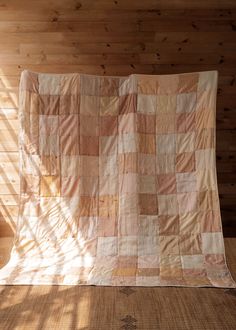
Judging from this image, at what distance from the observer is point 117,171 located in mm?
2828

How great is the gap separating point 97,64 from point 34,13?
649 mm

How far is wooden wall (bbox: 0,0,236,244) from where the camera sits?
10.5ft

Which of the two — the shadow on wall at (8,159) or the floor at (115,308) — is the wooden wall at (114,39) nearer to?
the shadow on wall at (8,159)

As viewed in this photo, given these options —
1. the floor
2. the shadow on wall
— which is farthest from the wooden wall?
the floor

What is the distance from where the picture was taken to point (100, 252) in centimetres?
265

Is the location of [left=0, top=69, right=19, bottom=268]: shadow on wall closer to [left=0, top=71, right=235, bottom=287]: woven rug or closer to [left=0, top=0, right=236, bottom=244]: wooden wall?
[left=0, top=0, right=236, bottom=244]: wooden wall

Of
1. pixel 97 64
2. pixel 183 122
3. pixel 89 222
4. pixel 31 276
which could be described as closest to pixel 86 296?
pixel 31 276

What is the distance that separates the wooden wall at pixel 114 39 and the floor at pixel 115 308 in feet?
5.11

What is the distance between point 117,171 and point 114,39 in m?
1.15

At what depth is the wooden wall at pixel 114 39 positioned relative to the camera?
321 centimetres

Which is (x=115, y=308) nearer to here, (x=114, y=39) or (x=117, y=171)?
(x=117, y=171)

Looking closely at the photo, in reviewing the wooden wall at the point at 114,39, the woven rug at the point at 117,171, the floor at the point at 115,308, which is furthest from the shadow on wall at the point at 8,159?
the floor at the point at 115,308

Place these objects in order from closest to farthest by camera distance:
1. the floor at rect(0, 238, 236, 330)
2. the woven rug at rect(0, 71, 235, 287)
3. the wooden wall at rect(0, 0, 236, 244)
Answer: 1. the floor at rect(0, 238, 236, 330)
2. the woven rug at rect(0, 71, 235, 287)
3. the wooden wall at rect(0, 0, 236, 244)

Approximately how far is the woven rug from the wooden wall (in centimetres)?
43
